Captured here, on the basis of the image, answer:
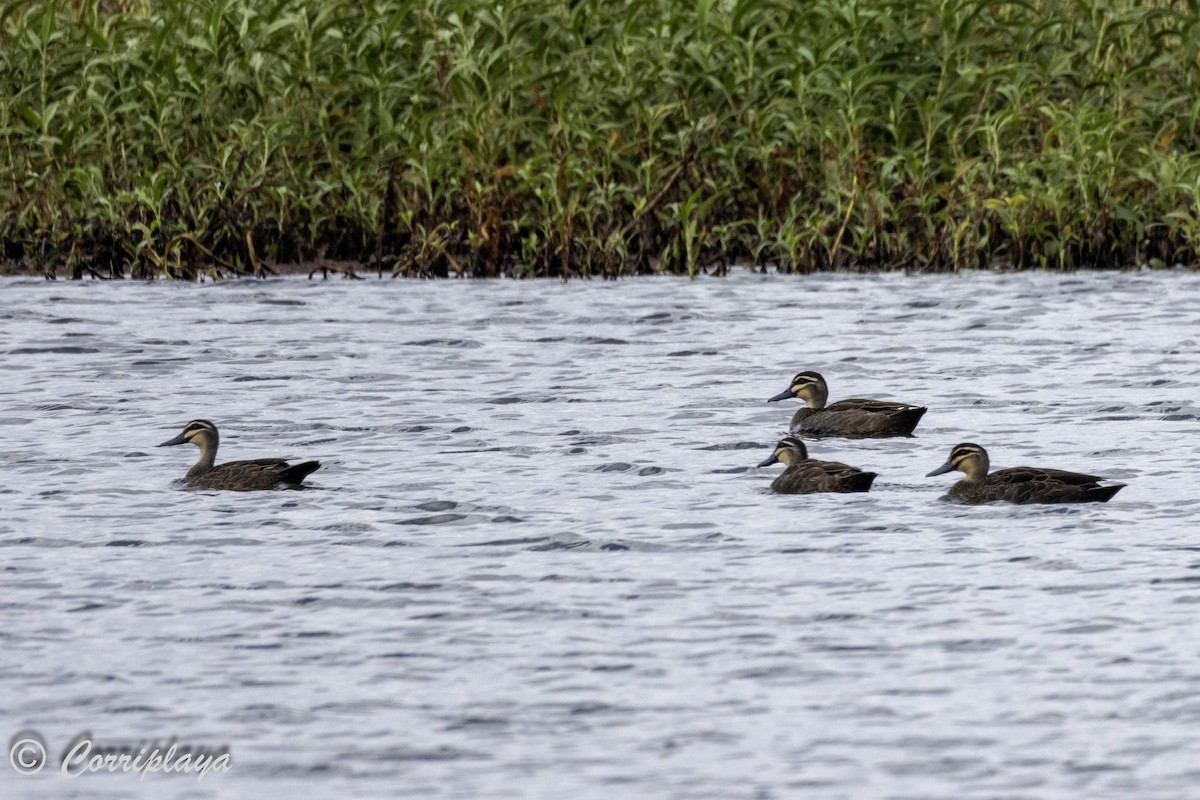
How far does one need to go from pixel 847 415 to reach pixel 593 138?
24.5 ft

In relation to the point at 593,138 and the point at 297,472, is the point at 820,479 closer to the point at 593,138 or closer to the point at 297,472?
the point at 297,472

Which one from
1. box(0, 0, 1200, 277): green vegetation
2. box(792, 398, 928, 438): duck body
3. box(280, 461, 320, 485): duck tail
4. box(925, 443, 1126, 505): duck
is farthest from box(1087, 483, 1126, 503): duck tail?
box(0, 0, 1200, 277): green vegetation

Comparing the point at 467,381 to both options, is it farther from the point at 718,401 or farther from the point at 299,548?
the point at 299,548

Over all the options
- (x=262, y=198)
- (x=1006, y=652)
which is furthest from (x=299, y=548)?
(x=262, y=198)

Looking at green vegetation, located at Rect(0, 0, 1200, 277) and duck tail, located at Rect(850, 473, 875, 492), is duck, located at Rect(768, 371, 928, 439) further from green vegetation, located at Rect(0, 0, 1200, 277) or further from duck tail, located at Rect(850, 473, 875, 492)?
green vegetation, located at Rect(0, 0, 1200, 277)

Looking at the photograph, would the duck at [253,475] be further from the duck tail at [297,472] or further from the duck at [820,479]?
the duck at [820,479]

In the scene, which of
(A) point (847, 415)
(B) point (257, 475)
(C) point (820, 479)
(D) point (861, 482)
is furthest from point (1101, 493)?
(B) point (257, 475)

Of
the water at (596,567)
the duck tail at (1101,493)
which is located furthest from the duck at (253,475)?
the duck tail at (1101,493)

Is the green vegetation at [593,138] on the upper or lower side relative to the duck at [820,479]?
upper

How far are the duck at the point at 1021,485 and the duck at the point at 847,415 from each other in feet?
5.79

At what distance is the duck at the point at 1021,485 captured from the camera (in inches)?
429

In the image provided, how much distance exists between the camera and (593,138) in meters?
20.3

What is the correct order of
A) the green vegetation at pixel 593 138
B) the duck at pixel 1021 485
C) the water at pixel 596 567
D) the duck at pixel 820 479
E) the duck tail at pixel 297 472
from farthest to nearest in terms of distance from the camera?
the green vegetation at pixel 593 138, the duck tail at pixel 297 472, the duck at pixel 820 479, the duck at pixel 1021 485, the water at pixel 596 567

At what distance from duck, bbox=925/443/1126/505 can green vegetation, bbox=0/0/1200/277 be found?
852cm
